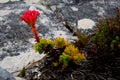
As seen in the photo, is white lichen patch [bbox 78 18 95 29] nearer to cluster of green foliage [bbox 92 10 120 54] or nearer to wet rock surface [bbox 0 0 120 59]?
wet rock surface [bbox 0 0 120 59]

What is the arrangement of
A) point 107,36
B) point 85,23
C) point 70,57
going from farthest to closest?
point 85,23
point 107,36
point 70,57

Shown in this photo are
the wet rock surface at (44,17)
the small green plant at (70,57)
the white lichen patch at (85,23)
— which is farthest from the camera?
the white lichen patch at (85,23)

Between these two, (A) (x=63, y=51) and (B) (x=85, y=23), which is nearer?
(A) (x=63, y=51)

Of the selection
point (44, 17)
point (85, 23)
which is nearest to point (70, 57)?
point (85, 23)

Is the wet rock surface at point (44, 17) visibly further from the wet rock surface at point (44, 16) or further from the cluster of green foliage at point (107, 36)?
the cluster of green foliage at point (107, 36)

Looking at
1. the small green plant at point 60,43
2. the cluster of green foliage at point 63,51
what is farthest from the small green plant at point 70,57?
the small green plant at point 60,43

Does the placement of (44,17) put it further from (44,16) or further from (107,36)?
(107,36)

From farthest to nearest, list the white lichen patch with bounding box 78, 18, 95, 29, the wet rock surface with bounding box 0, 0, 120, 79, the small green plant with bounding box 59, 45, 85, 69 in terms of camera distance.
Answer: the white lichen patch with bounding box 78, 18, 95, 29 < the wet rock surface with bounding box 0, 0, 120, 79 < the small green plant with bounding box 59, 45, 85, 69

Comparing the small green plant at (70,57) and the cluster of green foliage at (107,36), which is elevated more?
the cluster of green foliage at (107,36)

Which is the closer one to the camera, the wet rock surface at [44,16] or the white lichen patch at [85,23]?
the wet rock surface at [44,16]

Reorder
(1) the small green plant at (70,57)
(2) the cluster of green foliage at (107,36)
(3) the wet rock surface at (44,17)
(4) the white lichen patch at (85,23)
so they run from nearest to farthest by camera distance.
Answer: (1) the small green plant at (70,57)
(2) the cluster of green foliage at (107,36)
(3) the wet rock surface at (44,17)
(4) the white lichen patch at (85,23)

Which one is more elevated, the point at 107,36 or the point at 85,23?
the point at 107,36

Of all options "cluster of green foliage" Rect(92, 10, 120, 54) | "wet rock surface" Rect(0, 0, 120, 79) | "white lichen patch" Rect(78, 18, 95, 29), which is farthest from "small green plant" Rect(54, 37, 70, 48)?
"white lichen patch" Rect(78, 18, 95, 29)
